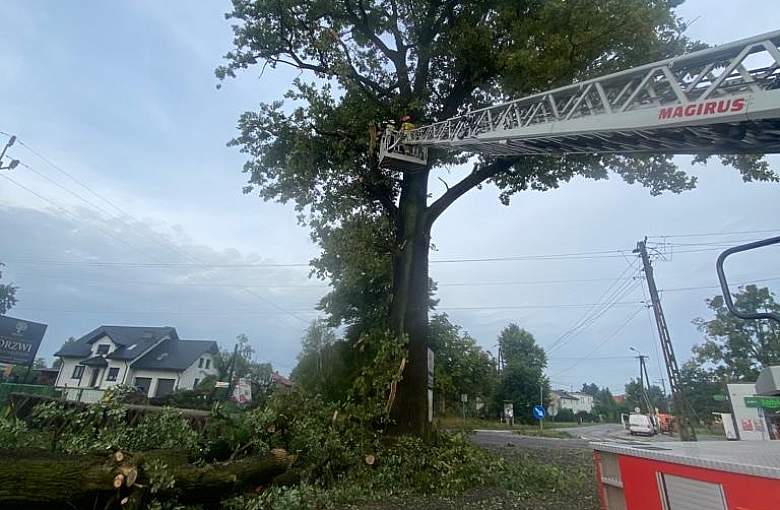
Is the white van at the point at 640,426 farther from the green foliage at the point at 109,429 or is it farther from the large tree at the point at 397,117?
the green foliage at the point at 109,429

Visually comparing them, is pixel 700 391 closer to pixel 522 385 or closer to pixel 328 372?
pixel 522 385

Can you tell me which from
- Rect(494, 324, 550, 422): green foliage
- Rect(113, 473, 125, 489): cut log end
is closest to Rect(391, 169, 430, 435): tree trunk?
Rect(113, 473, 125, 489): cut log end

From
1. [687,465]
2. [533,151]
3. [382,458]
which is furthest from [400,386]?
[687,465]

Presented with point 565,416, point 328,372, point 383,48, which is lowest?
point 565,416

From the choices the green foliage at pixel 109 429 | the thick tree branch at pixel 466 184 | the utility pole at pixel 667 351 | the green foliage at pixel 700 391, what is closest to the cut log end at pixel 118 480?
the green foliage at pixel 109 429

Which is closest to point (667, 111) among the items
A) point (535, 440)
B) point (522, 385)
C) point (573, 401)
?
point (535, 440)

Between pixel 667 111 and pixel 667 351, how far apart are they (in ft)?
64.8

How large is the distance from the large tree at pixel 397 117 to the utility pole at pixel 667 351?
35.4 feet

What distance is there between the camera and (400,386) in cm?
817

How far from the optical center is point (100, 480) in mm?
4352

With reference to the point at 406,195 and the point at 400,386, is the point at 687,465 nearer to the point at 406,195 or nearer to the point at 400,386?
the point at 400,386

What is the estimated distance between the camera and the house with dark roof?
3347 cm

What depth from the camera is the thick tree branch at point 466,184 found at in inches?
402

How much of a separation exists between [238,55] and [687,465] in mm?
12269
